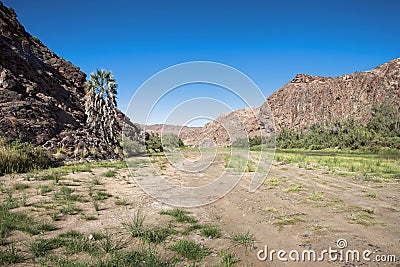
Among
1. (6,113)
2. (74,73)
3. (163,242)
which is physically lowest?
(163,242)

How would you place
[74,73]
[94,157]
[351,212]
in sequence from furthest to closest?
[74,73] < [94,157] < [351,212]

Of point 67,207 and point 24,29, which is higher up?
point 24,29

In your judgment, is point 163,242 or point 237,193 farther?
point 237,193

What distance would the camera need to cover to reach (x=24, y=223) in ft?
18.6

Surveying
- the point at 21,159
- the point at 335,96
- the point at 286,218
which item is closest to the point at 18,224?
the point at 286,218

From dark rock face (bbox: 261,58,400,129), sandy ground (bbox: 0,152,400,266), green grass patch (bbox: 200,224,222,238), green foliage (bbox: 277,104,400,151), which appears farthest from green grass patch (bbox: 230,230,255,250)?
dark rock face (bbox: 261,58,400,129)

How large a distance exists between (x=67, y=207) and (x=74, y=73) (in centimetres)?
4211

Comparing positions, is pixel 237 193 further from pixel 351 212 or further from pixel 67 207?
pixel 67 207

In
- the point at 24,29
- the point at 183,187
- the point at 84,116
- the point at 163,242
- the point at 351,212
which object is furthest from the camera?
the point at 24,29

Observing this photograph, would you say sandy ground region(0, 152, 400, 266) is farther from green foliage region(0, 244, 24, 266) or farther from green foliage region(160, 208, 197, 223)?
green foliage region(0, 244, 24, 266)

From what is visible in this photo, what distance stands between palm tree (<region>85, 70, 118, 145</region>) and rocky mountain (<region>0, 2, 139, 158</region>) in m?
1.46

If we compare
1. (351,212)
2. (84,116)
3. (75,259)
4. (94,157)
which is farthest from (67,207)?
(84,116)

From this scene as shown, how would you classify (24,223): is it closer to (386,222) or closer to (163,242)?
(163,242)

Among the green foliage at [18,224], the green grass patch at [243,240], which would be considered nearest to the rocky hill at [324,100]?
the green foliage at [18,224]
